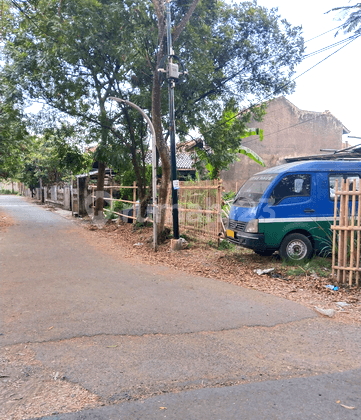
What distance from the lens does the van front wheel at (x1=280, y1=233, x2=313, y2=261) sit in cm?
823

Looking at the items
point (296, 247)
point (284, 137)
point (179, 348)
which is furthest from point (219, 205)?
point (284, 137)

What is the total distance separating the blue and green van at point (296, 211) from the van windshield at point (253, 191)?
4cm

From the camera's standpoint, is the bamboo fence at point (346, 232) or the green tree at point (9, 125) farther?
the green tree at point (9, 125)

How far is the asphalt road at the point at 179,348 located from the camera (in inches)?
123

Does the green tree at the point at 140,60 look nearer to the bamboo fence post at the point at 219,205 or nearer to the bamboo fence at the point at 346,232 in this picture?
the bamboo fence post at the point at 219,205

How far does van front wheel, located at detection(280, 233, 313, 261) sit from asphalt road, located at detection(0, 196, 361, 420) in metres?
1.91

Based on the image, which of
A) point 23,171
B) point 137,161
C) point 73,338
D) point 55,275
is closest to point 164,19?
point 137,161

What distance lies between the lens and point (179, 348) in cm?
418

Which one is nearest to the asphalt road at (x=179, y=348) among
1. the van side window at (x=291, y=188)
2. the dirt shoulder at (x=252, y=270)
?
the dirt shoulder at (x=252, y=270)

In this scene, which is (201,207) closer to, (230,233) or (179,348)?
(230,233)

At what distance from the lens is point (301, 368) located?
374 cm

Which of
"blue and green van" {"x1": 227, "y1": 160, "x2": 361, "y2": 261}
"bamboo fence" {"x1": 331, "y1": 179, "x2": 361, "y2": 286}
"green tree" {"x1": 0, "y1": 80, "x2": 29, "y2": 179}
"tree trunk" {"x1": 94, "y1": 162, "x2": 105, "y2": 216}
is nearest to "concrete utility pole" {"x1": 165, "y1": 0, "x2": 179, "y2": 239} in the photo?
"blue and green van" {"x1": 227, "y1": 160, "x2": 361, "y2": 261}

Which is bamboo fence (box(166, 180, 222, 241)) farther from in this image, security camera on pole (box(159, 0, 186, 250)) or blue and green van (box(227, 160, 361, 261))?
blue and green van (box(227, 160, 361, 261))

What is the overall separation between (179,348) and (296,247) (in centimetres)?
485
